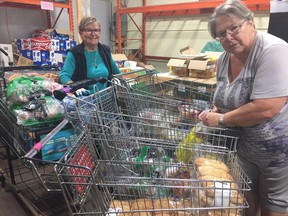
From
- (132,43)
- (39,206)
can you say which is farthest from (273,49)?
(132,43)

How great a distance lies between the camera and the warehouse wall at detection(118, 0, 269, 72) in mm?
5680

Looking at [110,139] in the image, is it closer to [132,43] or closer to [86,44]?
[86,44]

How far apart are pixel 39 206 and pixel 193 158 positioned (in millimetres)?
1647

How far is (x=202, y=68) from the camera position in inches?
114

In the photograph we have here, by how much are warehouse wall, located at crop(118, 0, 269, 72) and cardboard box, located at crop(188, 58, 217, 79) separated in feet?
8.47

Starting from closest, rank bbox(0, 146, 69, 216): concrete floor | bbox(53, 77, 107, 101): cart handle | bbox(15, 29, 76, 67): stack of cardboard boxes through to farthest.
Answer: bbox(53, 77, 107, 101): cart handle → bbox(0, 146, 69, 216): concrete floor → bbox(15, 29, 76, 67): stack of cardboard boxes

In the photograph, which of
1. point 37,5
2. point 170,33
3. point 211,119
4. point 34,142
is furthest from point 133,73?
point 170,33

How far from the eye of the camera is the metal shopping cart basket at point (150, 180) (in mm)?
974

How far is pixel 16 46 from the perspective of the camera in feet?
13.9

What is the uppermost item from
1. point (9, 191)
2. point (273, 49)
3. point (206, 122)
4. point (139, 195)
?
point (273, 49)

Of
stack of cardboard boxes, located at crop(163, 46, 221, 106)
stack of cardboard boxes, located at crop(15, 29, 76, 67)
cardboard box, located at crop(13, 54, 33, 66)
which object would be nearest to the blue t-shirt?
stack of cardboard boxes, located at crop(163, 46, 221, 106)

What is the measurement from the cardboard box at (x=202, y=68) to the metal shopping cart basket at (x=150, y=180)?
63.5 inches

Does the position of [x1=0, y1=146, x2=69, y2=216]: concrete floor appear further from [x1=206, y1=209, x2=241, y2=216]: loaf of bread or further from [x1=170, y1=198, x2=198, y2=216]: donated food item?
[x1=206, y1=209, x2=241, y2=216]: loaf of bread

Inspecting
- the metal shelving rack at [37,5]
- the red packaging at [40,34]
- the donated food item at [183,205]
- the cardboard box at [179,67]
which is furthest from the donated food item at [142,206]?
the red packaging at [40,34]
